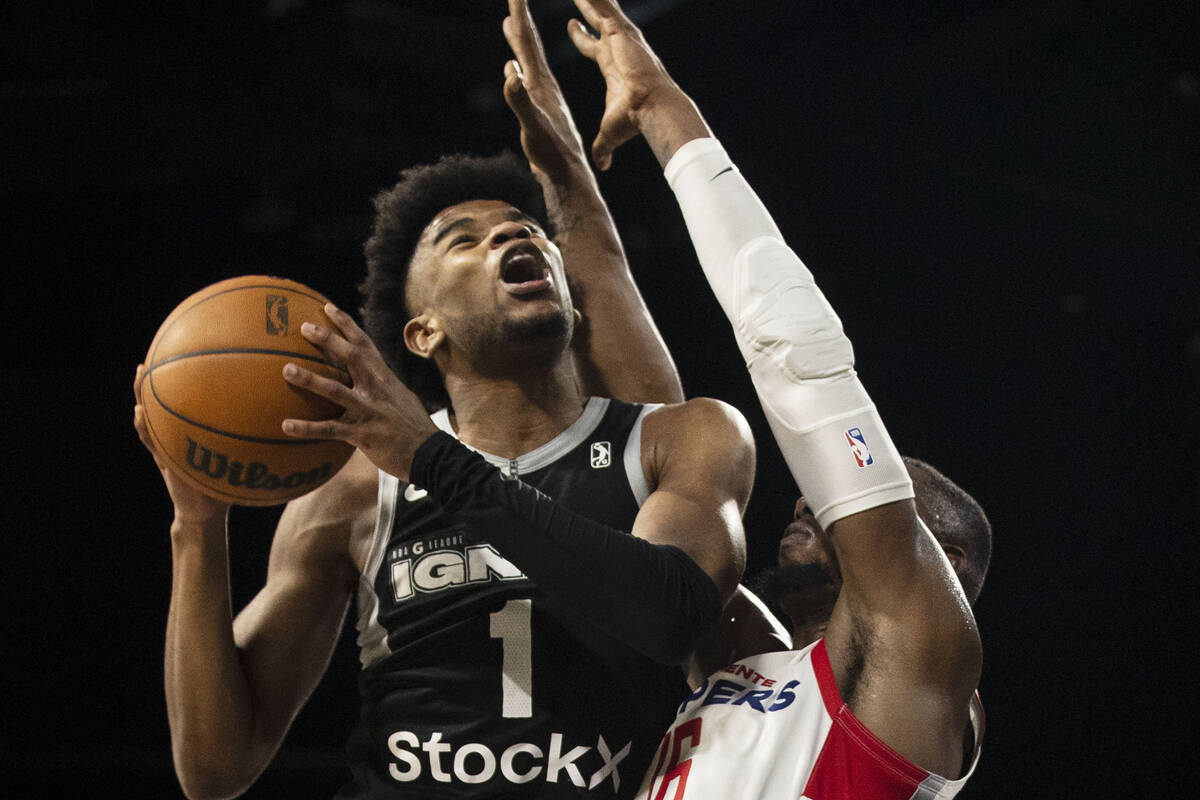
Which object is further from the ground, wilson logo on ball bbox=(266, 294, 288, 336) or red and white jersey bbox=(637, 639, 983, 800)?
wilson logo on ball bbox=(266, 294, 288, 336)

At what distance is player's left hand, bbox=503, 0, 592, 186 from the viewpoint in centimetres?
253

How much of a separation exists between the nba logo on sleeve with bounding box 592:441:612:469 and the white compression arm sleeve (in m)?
0.36

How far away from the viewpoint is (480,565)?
6.26ft

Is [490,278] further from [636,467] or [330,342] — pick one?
[330,342]

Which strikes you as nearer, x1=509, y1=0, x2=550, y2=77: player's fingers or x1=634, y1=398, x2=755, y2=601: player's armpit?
x1=634, y1=398, x2=755, y2=601: player's armpit

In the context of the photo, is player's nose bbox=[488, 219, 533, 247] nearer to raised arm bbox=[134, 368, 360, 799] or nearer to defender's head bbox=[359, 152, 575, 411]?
defender's head bbox=[359, 152, 575, 411]

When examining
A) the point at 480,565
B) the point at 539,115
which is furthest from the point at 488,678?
the point at 539,115

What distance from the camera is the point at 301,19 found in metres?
4.18

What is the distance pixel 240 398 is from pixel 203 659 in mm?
541

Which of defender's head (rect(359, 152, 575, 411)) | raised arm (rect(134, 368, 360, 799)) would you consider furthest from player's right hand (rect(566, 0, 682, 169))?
raised arm (rect(134, 368, 360, 799))

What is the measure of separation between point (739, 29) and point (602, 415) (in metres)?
2.51

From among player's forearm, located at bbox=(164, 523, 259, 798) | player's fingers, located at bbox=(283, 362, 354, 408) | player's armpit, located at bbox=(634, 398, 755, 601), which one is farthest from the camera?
player's forearm, located at bbox=(164, 523, 259, 798)

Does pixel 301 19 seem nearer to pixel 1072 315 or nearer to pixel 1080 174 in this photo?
pixel 1080 174

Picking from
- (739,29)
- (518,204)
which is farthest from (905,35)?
(518,204)
